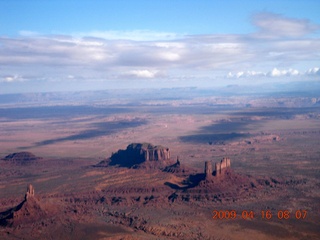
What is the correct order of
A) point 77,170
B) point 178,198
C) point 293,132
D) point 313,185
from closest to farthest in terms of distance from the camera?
point 178,198, point 313,185, point 77,170, point 293,132

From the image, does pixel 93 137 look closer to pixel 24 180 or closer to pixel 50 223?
pixel 24 180

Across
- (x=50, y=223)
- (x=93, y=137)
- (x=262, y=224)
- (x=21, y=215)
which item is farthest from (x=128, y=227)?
(x=93, y=137)

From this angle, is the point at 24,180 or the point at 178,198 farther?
the point at 24,180

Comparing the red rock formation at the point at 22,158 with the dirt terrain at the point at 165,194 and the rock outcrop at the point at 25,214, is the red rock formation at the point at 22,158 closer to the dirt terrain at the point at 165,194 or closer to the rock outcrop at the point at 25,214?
the dirt terrain at the point at 165,194

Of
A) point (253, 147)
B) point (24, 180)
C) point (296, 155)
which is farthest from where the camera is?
point (253, 147)
